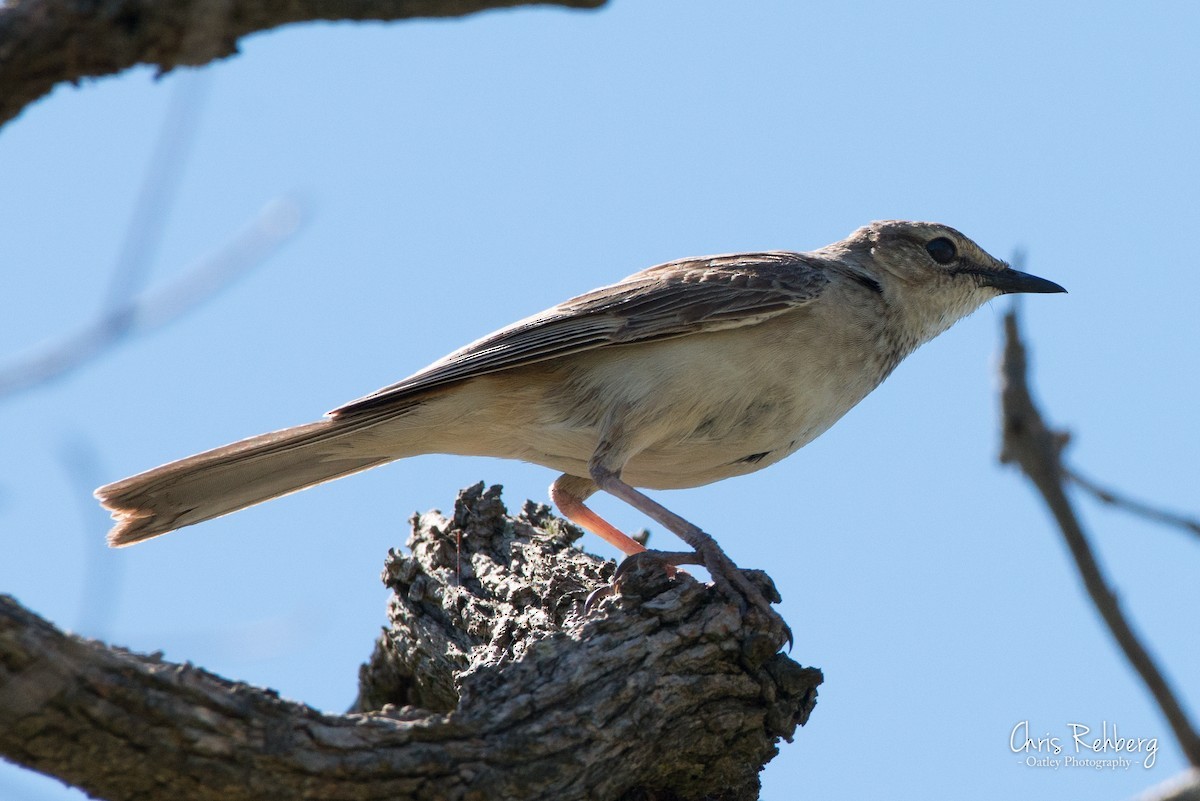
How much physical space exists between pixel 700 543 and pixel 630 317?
1.63 metres

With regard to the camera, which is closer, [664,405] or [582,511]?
[664,405]

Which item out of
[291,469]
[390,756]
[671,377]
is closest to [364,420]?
[291,469]

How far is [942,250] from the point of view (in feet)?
29.4

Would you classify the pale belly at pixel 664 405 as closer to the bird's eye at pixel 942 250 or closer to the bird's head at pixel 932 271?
the bird's head at pixel 932 271

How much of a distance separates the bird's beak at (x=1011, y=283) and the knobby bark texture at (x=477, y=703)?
394 centimetres

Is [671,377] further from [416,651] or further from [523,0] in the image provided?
[523,0]

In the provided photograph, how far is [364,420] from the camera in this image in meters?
7.14

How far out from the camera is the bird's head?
28.2 ft

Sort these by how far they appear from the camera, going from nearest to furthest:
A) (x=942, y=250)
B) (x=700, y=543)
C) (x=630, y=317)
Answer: (x=700, y=543), (x=630, y=317), (x=942, y=250)

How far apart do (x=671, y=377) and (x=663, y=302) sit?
603 mm

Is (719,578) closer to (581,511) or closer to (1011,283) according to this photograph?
(581,511)

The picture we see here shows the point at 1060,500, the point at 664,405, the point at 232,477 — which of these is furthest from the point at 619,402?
the point at 1060,500

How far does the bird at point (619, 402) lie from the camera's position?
22.9ft

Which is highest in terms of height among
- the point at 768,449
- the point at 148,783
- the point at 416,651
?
the point at 768,449
